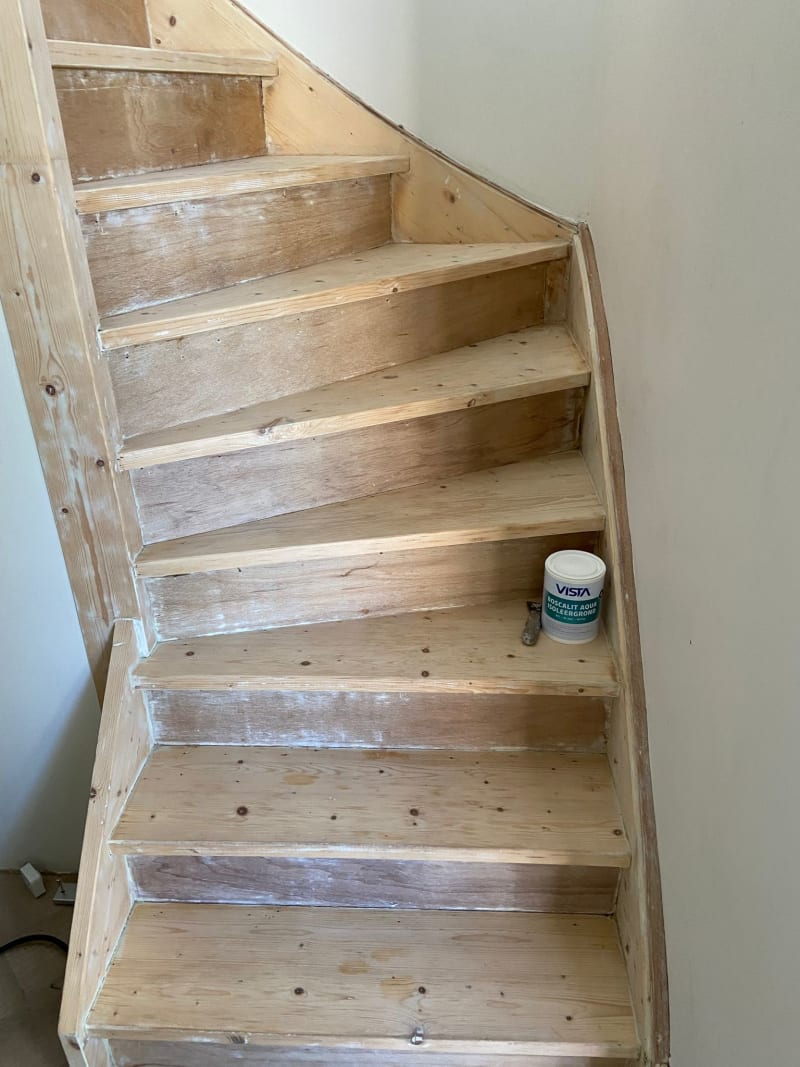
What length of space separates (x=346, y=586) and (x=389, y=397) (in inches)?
13.9

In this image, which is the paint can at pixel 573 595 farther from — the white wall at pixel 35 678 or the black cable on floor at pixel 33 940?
the black cable on floor at pixel 33 940

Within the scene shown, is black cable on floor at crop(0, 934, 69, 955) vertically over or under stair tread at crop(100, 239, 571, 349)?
under

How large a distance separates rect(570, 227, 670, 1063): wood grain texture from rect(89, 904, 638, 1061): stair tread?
53 mm

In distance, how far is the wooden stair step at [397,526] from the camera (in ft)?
4.19

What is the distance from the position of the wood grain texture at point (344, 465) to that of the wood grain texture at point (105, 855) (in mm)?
231

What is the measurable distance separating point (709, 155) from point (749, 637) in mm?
601

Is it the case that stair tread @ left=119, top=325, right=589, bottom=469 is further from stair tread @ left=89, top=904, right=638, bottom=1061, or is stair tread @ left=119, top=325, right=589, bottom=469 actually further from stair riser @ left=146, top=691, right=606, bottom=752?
stair tread @ left=89, top=904, right=638, bottom=1061

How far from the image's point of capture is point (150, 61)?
136 centimetres

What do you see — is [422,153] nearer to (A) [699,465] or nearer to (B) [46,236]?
(B) [46,236]

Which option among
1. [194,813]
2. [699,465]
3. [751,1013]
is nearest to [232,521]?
[194,813]

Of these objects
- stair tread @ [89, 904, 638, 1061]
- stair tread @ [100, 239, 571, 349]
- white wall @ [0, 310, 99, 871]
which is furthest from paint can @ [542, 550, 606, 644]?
white wall @ [0, 310, 99, 871]

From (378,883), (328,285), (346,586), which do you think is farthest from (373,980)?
(328,285)

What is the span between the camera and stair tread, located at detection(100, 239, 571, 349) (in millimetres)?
1202

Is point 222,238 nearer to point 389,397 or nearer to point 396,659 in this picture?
point 389,397
